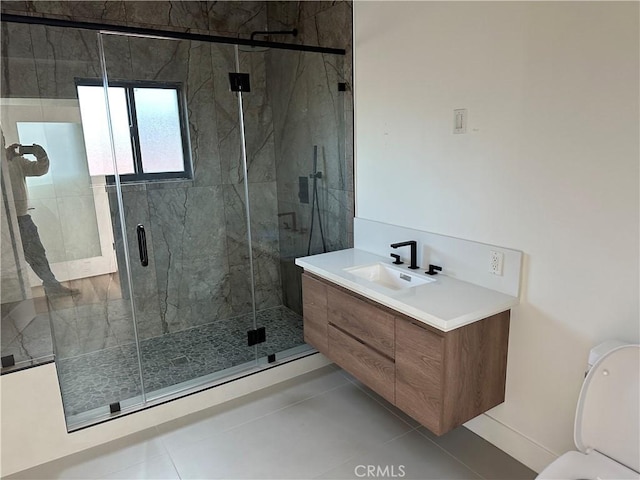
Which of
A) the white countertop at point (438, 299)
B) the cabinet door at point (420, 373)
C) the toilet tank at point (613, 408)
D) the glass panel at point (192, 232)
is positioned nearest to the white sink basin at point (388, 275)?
the white countertop at point (438, 299)

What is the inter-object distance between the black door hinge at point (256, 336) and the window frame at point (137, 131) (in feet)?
4.29

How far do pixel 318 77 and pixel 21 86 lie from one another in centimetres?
189

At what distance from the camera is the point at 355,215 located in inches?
113

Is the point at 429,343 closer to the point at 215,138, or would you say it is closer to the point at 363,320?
the point at 363,320

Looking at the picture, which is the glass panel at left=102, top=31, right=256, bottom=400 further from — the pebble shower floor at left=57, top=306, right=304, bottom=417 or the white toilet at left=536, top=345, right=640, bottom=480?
the white toilet at left=536, top=345, right=640, bottom=480

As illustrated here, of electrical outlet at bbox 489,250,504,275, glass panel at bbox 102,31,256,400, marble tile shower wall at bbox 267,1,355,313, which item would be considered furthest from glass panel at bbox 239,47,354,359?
electrical outlet at bbox 489,250,504,275

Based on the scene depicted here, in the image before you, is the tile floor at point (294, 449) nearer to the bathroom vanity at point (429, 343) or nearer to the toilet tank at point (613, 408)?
the bathroom vanity at point (429, 343)

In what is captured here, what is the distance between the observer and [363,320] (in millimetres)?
2154

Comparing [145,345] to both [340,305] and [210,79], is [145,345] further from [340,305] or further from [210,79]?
[210,79]

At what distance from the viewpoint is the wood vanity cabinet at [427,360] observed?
5.84 ft

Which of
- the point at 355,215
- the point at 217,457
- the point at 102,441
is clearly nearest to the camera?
the point at 217,457

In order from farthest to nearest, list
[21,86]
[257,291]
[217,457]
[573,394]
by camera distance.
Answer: [257,291], [21,86], [217,457], [573,394]

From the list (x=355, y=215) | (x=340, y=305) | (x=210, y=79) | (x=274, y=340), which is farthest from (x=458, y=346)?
(x=210, y=79)

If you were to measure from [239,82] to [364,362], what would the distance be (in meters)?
2.12
